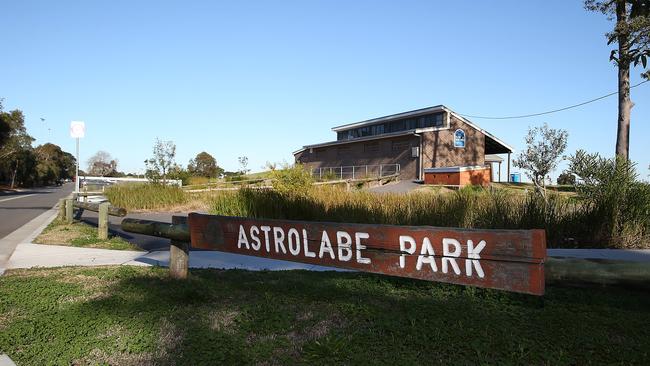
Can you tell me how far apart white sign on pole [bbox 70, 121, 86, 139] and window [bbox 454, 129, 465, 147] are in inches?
1142

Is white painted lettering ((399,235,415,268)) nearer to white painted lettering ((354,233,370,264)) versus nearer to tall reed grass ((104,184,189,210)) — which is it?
white painted lettering ((354,233,370,264))

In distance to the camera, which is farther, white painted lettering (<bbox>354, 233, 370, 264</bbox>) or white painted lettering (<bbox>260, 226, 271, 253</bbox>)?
white painted lettering (<bbox>260, 226, 271, 253</bbox>)

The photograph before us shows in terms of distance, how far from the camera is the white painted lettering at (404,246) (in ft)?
10.6

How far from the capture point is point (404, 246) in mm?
3283

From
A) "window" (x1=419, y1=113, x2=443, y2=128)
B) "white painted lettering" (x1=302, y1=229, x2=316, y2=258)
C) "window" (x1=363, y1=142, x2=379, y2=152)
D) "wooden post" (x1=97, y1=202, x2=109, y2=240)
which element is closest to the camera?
"white painted lettering" (x1=302, y1=229, x2=316, y2=258)

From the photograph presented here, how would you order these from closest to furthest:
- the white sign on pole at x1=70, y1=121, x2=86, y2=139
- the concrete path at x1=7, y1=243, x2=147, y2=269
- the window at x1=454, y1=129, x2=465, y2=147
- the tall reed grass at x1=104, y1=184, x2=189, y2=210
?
the concrete path at x1=7, y1=243, x2=147, y2=269 → the white sign on pole at x1=70, y1=121, x2=86, y2=139 → the tall reed grass at x1=104, y1=184, x2=189, y2=210 → the window at x1=454, y1=129, x2=465, y2=147

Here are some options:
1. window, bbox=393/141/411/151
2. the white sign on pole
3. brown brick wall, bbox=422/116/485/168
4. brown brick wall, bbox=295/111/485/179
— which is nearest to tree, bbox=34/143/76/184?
brown brick wall, bbox=295/111/485/179

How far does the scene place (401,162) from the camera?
39.2m

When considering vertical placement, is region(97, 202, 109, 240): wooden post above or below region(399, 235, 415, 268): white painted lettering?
below

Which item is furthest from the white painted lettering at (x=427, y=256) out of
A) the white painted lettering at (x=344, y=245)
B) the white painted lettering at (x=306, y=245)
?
the white painted lettering at (x=306, y=245)

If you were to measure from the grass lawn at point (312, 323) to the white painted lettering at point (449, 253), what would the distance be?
65 cm

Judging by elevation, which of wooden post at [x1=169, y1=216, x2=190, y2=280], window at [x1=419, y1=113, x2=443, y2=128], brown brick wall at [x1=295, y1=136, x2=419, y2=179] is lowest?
wooden post at [x1=169, y1=216, x2=190, y2=280]

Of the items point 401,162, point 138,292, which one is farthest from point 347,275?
point 401,162

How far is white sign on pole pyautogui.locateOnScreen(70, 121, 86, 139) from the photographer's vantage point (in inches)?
593
